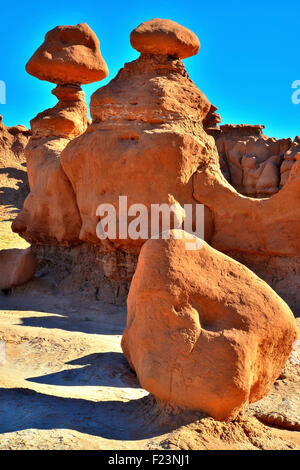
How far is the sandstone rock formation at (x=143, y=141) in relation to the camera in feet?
23.7

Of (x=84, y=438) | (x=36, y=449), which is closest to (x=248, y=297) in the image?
(x=84, y=438)

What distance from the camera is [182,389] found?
323 centimetres

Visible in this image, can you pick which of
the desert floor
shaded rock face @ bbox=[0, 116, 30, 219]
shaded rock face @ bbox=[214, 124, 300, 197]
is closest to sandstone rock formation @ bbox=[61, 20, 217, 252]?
the desert floor

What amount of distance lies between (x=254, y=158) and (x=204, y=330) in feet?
64.5

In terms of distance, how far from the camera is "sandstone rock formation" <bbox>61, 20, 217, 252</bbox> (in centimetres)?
721

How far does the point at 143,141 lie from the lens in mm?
7270

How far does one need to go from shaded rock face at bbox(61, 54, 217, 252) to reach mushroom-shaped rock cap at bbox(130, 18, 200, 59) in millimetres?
147

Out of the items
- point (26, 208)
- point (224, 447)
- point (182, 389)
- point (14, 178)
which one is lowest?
point (224, 447)

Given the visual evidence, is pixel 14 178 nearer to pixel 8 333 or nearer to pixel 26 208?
pixel 26 208

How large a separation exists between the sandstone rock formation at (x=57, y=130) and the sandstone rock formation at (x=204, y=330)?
5182 millimetres

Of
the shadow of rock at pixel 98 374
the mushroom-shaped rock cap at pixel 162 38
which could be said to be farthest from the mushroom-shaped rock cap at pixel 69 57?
the shadow of rock at pixel 98 374

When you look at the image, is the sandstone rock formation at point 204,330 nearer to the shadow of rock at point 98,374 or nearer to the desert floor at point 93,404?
the desert floor at point 93,404

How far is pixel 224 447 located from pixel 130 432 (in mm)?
628

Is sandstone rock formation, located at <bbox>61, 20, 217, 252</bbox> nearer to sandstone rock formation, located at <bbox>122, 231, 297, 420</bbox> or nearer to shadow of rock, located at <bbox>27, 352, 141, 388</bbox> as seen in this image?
shadow of rock, located at <bbox>27, 352, 141, 388</bbox>
